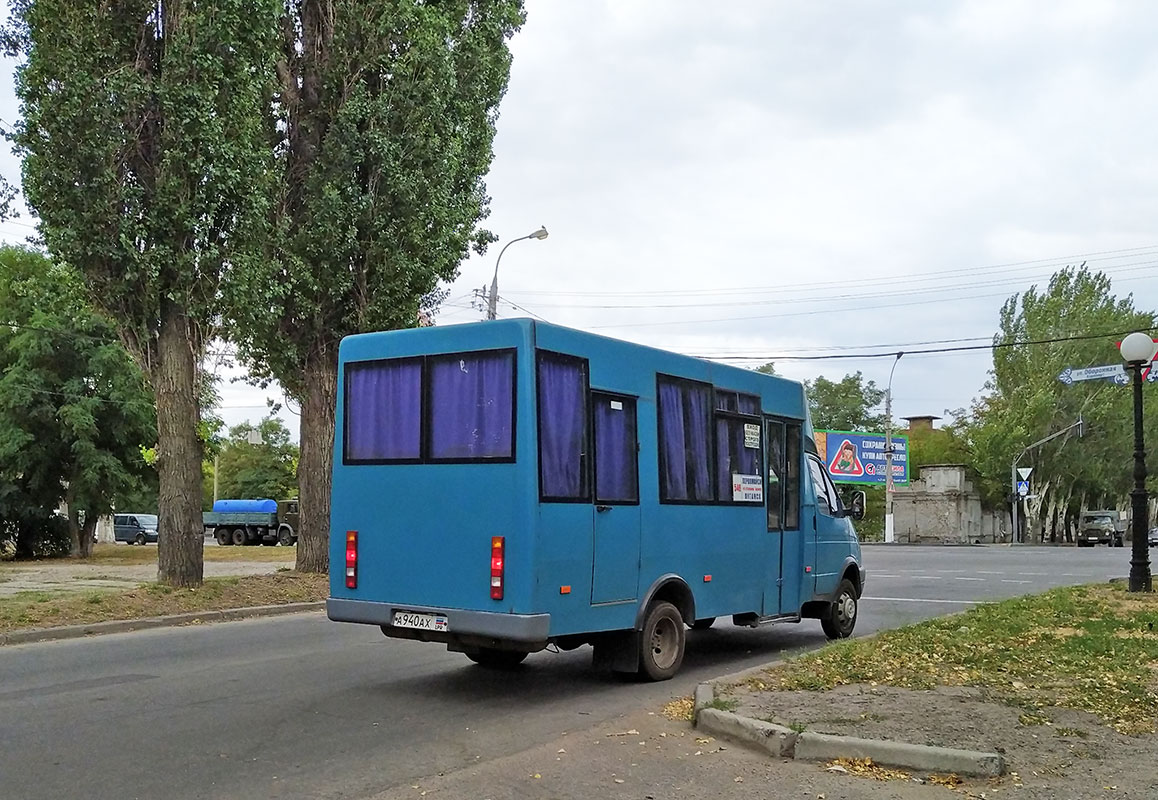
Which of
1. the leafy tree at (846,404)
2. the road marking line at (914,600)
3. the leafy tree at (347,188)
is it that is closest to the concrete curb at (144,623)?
the leafy tree at (347,188)

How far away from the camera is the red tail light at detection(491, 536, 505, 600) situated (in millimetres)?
7945

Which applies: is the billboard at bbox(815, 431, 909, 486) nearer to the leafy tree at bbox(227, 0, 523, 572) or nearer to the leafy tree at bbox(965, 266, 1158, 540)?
the leafy tree at bbox(965, 266, 1158, 540)

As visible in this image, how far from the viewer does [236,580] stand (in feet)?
56.2

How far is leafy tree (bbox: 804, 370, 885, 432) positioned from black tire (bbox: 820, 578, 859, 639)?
227 ft

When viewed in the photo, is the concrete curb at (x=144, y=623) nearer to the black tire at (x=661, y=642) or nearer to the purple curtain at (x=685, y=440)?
the black tire at (x=661, y=642)

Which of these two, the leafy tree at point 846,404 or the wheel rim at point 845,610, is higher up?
the leafy tree at point 846,404

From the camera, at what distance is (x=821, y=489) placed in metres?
12.0

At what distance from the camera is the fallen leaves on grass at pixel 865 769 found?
19.5 ft

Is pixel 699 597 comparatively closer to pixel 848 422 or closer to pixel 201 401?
pixel 201 401

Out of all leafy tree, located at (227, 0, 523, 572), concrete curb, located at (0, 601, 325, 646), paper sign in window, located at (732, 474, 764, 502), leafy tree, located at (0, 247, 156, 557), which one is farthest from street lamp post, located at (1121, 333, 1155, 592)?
leafy tree, located at (0, 247, 156, 557)

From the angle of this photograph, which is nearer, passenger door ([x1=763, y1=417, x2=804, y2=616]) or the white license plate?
the white license plate

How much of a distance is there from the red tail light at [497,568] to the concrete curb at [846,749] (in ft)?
6.24

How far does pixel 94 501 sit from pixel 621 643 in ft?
93.9

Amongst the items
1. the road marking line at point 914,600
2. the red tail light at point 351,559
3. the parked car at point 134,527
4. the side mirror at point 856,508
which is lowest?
the parked car at point 134,527
